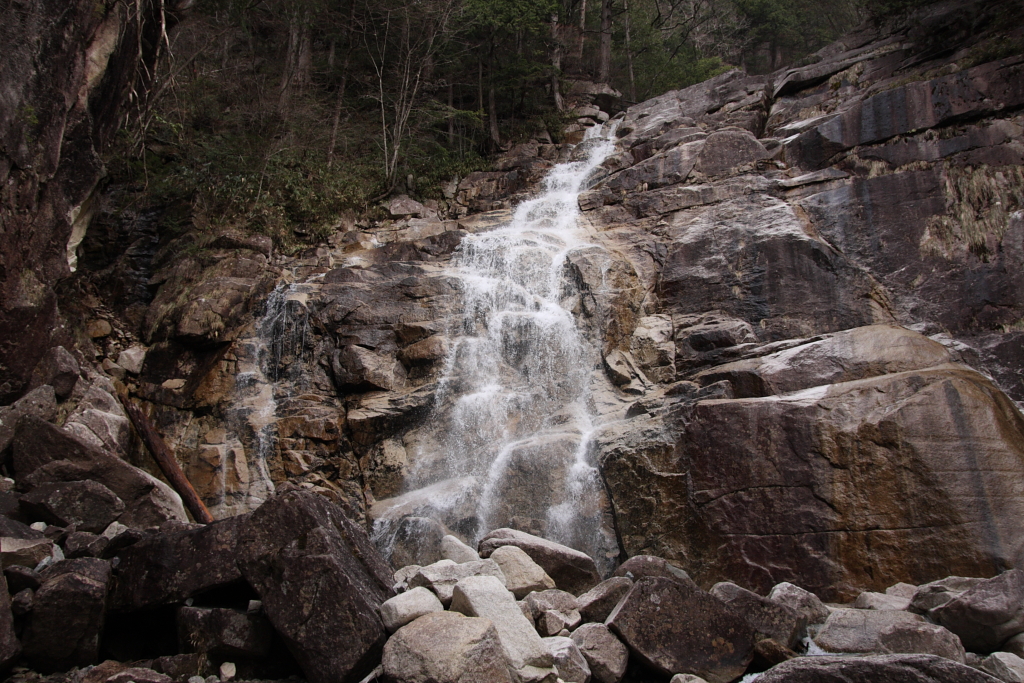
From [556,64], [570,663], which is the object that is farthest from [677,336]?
[556,64]

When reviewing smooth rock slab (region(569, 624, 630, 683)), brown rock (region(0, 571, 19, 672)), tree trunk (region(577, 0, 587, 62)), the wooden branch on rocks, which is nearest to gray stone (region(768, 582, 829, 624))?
smooth rock slab (region(569, 624, 630, 683))

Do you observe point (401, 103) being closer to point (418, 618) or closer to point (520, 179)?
point (520, 179)

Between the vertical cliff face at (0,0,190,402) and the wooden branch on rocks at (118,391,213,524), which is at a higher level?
the vertical cliff face at (0,0,190,402)

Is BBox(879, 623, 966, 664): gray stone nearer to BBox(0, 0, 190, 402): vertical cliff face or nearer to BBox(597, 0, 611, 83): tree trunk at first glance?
BBox(0, 0, 190, 402): vertical cliff face

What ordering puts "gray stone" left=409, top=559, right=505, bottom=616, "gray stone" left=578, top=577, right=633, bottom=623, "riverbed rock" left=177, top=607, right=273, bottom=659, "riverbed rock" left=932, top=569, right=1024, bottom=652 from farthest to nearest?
"gray stone" left=578, top=577, right=633, bottom=623 → "gray stone" left=409, top=559, right=505, bottom=616 → "riverbed rock" left=932, top=569, right=1024, bottom=652 → "riverbed rock" left=177, top=607, right=273, bottom=659

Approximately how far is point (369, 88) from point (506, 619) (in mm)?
19539

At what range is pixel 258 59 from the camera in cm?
1953

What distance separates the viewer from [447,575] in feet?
16.8

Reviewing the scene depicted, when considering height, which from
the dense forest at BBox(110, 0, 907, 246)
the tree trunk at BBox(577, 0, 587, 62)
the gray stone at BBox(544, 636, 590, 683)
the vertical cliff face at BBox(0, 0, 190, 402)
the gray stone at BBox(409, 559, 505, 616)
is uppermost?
the tree trunk at BBox(577, 0, 587, 62)

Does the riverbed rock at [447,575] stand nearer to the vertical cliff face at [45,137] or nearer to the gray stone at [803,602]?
the gray stone at [803,602]

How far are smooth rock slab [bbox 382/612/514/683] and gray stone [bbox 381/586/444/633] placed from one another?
185 millimetres

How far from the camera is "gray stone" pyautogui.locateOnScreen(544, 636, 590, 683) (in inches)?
171

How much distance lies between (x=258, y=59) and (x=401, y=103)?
5566 millimetres

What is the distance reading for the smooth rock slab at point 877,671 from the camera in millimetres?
3230
